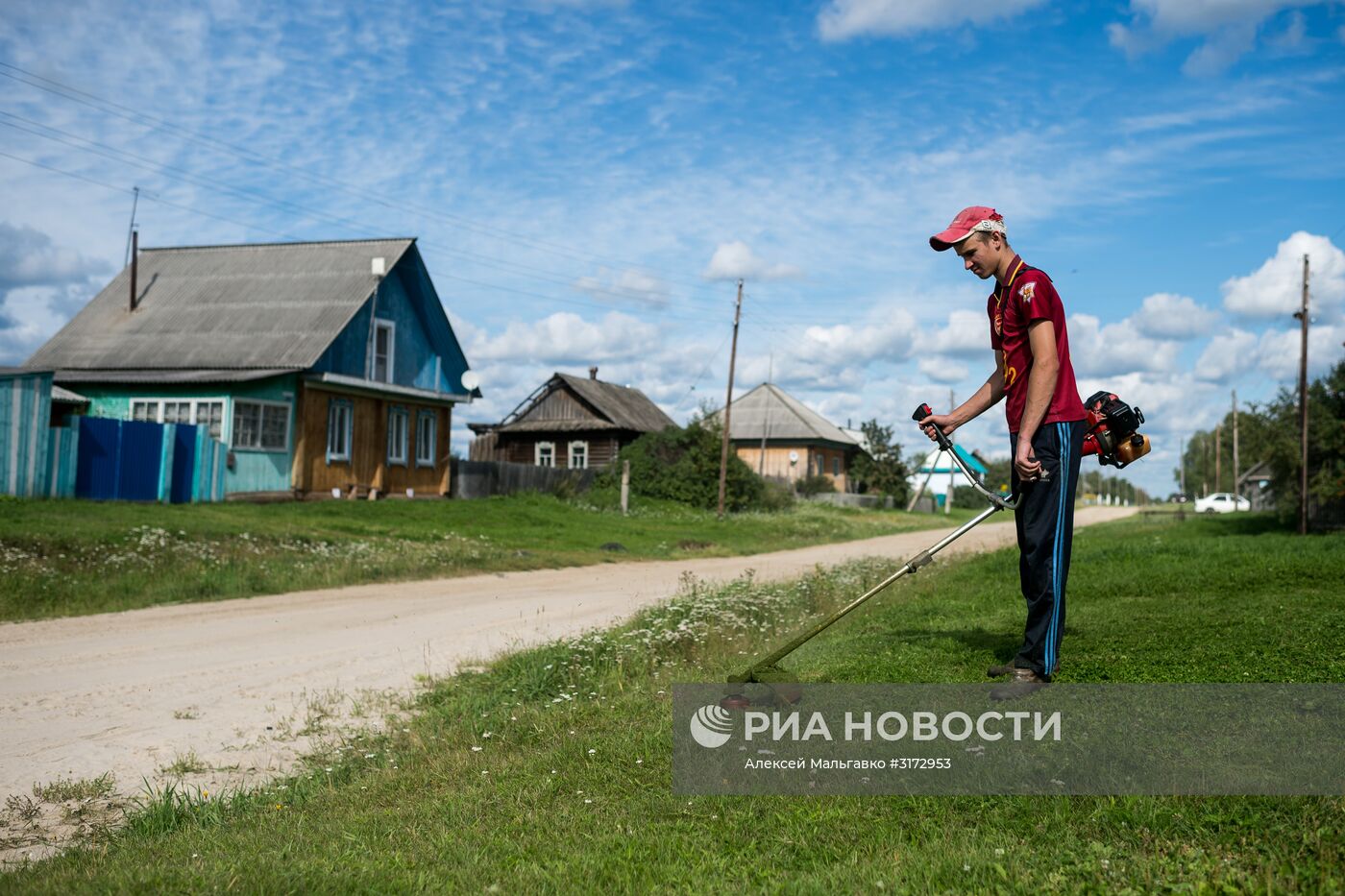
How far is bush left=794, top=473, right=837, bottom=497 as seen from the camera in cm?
6312

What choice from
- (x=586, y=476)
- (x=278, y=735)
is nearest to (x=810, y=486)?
(x=586, y=476)

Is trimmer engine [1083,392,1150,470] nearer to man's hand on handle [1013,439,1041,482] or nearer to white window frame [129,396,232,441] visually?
man's hand on handle [1013,439,1041,482]

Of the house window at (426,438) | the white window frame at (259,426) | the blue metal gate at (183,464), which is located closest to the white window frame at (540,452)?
the house window at (426,438)

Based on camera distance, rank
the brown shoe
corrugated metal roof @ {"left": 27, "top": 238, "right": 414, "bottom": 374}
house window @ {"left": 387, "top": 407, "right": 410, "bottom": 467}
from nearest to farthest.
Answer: the brown shoe
corrugated metal roof @ {"left": 27, "top": 238, "right": 414, "bottom": 374}
house window @ {"left": 387, "top": 407, "right": 410, "bottom": 467}

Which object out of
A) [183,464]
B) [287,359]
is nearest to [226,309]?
[287,359]

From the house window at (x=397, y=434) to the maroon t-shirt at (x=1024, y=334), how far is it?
29.4 m

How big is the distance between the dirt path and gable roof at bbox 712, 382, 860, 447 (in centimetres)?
5279

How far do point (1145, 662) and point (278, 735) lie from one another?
528 centimetres

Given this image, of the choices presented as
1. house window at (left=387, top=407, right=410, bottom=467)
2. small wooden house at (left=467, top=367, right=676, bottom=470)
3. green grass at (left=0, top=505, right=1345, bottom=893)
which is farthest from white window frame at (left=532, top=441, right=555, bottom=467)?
green grass at (left=0, top=505, right=1345, bottom=893)

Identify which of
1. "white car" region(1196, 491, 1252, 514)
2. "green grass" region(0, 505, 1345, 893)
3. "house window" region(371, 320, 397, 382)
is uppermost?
"house window" region(371, 320, 397, 382)

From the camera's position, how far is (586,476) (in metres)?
44.0

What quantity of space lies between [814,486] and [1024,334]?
58108 mm

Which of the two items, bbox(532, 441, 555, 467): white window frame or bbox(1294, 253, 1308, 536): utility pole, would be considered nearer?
bbox(1294, 253, 1308, 536): utility pole

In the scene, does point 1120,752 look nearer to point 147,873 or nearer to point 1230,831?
point 1230,831
